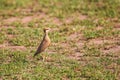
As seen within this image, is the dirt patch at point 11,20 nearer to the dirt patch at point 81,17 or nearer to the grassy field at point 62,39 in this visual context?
the grassy field at point 62,39

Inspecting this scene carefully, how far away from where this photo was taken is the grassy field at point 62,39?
27.4 feet

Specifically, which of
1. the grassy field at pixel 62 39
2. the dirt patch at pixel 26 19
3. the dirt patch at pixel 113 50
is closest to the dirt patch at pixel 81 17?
the grassy field at pixel 62 39

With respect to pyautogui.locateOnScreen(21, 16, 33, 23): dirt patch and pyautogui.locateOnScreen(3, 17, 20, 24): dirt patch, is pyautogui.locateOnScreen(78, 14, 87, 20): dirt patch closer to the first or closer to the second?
pyautogui.locateOnScreen(21, 16, 33, 23): dirt patch

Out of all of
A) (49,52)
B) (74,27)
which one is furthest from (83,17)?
(49,52)

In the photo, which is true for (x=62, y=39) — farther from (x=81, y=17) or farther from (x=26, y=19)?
(x=26, y=19)

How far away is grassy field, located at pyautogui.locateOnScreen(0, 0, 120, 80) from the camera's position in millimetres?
8344

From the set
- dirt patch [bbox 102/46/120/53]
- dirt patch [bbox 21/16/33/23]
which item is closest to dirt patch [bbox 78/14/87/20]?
dirt patch [bbox 21/16/33/23]

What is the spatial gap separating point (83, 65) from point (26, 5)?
585 cm

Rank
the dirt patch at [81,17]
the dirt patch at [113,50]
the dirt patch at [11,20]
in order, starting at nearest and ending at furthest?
the dirt patch at [113,50] → the dirt patch at [81,17] → the dirt patch at [11,20]

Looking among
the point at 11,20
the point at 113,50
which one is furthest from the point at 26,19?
the point at 113,50

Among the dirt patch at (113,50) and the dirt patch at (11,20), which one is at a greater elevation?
the dirt patch at (113,50)

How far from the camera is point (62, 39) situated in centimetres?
1052

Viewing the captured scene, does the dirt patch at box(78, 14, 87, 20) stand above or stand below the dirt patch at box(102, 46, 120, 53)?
above

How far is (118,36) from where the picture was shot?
10672mm
